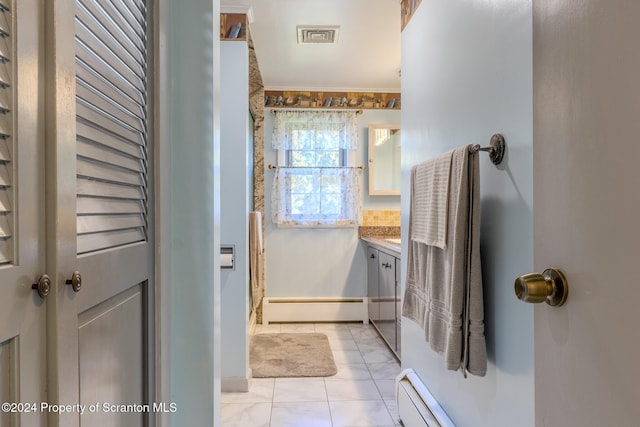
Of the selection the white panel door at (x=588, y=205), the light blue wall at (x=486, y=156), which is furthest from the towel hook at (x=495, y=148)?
the white panel door at (x=588, y=205)

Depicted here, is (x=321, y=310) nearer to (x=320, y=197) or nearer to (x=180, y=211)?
(x=320, y=197)

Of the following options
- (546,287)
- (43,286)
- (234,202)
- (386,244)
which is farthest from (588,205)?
(386,244)

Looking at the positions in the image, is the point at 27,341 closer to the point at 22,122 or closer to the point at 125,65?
the point at 22,122

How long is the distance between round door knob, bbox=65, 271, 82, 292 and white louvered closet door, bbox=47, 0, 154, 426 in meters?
0.01

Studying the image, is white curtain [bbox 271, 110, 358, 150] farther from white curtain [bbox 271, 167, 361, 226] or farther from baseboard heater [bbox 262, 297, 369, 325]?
baseboard heater [bbox 262, 297, 369, 325]

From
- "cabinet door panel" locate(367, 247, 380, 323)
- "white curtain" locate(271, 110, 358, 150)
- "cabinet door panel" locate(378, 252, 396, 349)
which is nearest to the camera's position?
"cabinet door panel" locate(378, 252, 396, 349)

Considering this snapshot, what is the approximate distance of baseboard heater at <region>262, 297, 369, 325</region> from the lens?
3.78 m

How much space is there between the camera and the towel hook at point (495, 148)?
3.61ft

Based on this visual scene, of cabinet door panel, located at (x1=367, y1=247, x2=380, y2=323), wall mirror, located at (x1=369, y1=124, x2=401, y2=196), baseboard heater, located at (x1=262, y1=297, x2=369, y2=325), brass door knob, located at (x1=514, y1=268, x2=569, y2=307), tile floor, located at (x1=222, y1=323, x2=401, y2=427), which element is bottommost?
tile floor, located at (x1=222, y1=323, x2=401, y2=427)

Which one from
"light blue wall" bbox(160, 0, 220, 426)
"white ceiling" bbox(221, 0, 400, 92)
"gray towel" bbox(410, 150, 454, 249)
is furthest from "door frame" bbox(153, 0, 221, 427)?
"white ceiling" bbox(221, 0, 400, 92)

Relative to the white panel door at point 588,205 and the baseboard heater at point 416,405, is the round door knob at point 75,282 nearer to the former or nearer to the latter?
the white panel door at point 588,205

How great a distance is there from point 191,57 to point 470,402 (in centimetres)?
149

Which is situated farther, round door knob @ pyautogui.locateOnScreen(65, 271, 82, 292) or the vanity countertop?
the vanity countertop

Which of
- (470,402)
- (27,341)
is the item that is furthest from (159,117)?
(470,402)
